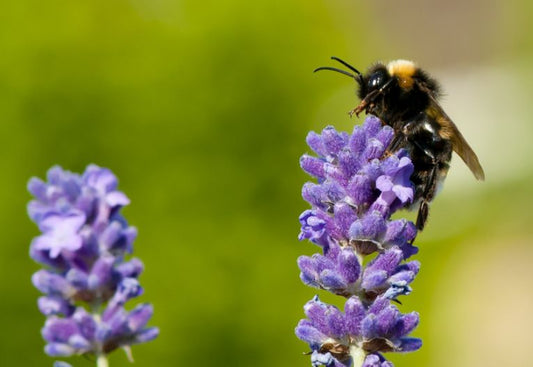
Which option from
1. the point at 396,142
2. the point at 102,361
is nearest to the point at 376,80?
the point at 396,142

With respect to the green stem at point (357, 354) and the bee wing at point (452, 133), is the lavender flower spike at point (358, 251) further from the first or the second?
the bee wing at point (452, 133)

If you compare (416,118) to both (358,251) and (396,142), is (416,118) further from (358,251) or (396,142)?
(358,251)

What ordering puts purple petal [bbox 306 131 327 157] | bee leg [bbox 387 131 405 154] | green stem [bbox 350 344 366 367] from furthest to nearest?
bee leg [bbox 387 131 405 154] < purple petal [bbox 306 131 327 157] < green stem [bbox 350 344 366 367]

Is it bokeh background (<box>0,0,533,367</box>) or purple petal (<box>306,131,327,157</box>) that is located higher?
bokeh background (<box>0,0,533,367</box>)

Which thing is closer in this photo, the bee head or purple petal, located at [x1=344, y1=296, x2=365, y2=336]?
purple petal, located at [x1=344, y1=296, x2=365, y2=336]

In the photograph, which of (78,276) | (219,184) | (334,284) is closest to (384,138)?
(334,284)

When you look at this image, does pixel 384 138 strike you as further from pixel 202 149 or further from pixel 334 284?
pixel 202 149

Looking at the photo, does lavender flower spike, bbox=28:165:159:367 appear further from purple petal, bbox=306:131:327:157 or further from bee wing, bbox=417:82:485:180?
bee wing, bbox=417:82:485:180

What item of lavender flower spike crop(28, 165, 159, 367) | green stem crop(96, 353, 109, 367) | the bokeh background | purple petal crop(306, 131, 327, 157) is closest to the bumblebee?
purple petal crop(306, 131, 327, 157)
